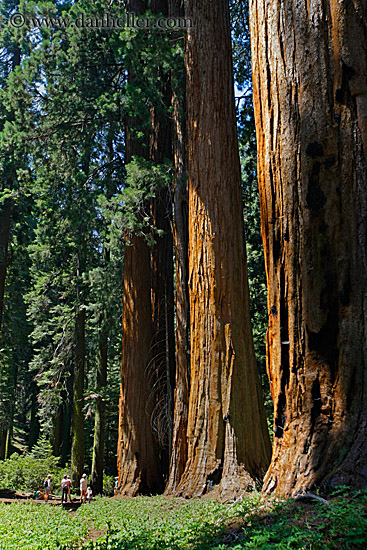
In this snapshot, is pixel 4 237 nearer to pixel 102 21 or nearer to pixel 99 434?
pixel 99 434

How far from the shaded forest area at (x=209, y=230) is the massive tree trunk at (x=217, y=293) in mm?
28

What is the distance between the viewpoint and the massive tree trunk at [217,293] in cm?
782

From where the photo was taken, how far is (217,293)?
828 centimetres

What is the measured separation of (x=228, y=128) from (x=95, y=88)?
6181mm

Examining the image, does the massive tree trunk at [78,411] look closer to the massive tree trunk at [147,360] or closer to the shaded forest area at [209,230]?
the shaded forest area at [209,230]

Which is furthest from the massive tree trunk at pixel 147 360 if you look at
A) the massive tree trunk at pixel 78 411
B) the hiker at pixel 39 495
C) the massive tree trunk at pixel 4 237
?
the massive tree trunk at pixel 4 237

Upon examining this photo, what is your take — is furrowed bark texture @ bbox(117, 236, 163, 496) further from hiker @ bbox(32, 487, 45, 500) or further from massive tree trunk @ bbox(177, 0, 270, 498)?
hiker @ bbox(32, 487, 45, 500)

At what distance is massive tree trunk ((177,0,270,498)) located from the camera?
25.7 feet

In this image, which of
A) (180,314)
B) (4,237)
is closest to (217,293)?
(180,314)

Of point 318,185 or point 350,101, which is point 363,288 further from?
point 350,101

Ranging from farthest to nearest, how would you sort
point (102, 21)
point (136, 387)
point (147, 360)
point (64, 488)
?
point (64, 488)
point (102, 21)
point (147, 360)
point (136, 387)

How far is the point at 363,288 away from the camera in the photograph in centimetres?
360

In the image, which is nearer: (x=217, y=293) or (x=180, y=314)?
(x=217, y=293)

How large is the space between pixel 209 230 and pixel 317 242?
482cm
